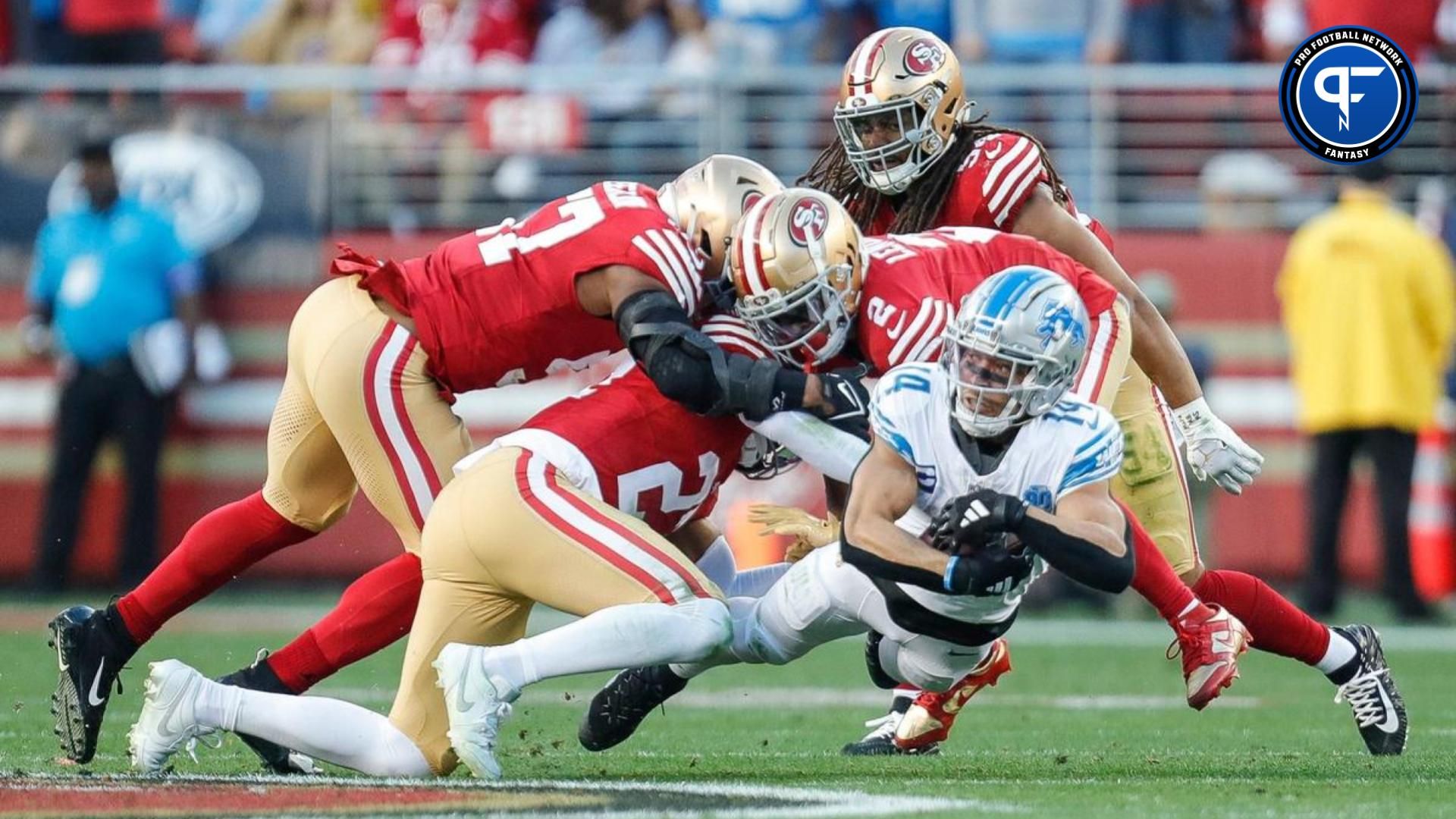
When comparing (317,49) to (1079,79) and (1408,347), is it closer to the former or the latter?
(1079,79)

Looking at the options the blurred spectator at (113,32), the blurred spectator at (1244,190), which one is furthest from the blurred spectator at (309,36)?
the blurred spectator at (1244,190)

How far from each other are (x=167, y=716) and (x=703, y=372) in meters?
1.44

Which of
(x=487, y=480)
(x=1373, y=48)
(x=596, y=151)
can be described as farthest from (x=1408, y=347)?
(x=487, y=480)

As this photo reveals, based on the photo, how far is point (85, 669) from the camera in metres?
6.03

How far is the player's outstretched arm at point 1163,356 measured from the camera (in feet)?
20.4

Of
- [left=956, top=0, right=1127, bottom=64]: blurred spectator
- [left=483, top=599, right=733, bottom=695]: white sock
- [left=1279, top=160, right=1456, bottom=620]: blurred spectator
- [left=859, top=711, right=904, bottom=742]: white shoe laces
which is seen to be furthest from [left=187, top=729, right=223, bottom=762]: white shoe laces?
[left=956, top=0, right=1127, bottom=64]: blurred spectator

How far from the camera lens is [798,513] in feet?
19.8

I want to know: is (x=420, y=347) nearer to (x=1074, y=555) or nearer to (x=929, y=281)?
(x=929, y=281)

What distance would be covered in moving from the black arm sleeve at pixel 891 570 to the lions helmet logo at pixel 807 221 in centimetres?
75

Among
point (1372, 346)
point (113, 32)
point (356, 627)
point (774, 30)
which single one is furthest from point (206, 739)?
point (113, 32)

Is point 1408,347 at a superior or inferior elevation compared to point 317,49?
inferior

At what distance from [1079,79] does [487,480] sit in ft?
21.7

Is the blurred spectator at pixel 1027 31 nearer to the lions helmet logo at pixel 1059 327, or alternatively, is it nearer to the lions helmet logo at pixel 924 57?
the lions helmet logo at pixel 924 57

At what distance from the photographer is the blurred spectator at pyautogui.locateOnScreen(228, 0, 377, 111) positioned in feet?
42.1
